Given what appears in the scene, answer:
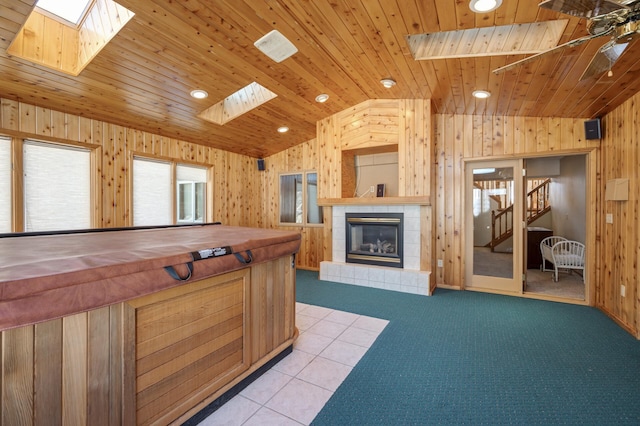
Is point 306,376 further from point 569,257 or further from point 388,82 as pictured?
point 569,257

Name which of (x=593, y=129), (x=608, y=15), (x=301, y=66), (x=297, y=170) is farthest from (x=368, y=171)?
(x=608, y=15)

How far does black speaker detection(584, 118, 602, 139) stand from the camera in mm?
3424

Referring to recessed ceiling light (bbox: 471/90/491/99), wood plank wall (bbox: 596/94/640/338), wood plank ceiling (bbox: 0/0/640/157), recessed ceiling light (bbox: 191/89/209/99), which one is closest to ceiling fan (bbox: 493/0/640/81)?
wood plank ceiling (bbox: 0/0/640/157)

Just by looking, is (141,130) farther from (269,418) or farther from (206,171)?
(269,418)

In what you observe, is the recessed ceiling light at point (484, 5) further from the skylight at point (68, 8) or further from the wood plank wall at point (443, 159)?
the skylight at point (68, 8)

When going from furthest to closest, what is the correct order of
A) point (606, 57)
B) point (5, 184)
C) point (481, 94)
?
point (481, 94), point (5, 184), point (606, 57)

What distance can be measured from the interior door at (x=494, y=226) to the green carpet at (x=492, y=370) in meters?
0.71

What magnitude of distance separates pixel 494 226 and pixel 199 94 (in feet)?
14.7

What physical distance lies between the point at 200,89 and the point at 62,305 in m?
3.04

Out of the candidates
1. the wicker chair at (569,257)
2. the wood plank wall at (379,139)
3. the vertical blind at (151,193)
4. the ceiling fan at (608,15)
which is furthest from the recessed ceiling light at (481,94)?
the vertical blind at (151,193)

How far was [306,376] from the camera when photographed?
2.18m

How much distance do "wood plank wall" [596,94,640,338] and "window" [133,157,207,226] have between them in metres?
5.79

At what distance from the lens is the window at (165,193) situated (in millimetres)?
4364

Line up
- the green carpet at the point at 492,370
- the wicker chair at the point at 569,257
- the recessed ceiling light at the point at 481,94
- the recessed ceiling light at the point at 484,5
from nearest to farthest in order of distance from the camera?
the green carpet at the point at 492,370 → the recessed ceiling light at the point at 484,5 → the recessed ceiling light at the point at 481,94 → the wicker chair at the point at 569,257
